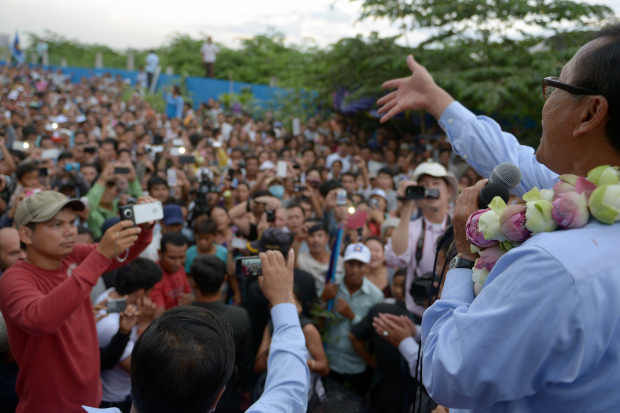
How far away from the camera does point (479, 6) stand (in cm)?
907

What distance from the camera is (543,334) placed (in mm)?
859

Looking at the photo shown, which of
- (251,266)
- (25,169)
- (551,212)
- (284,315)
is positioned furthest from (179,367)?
(25,169)

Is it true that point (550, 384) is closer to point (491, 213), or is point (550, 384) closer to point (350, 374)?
point (491, 213)

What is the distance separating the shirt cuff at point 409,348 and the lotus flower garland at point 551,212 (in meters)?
1.71

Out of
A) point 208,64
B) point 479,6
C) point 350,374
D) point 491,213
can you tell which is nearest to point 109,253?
point 491,213

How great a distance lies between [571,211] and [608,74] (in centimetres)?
31

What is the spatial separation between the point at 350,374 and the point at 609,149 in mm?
2819

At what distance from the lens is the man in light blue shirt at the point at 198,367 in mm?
1167

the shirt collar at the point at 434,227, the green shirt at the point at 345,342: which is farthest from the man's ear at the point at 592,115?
the green shirt at the point at 345,342

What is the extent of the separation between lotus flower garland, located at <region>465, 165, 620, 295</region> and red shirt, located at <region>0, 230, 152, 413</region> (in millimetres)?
1630

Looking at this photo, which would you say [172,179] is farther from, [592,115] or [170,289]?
[592,115]

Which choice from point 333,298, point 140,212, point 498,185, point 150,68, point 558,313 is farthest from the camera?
point 150,68

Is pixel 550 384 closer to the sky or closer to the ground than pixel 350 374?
closer to the sky

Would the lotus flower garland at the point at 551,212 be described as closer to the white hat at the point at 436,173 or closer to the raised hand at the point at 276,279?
the raised hand at the point at 276,279
